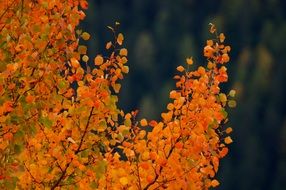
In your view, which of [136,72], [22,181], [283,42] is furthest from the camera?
[136,72]

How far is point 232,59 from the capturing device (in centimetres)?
Answer: 17038

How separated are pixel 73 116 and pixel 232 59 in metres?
163

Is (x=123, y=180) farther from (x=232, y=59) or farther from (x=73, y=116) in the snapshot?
(x=232, y=59)

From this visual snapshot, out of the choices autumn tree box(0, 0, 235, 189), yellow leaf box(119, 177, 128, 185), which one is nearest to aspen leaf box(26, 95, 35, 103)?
autumn tree box(0, 0, 235, 189)


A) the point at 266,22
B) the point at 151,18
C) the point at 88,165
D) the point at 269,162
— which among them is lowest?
the point at 88,165

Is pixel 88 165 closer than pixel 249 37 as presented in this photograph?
Yes

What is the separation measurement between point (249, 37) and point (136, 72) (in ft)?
76.3

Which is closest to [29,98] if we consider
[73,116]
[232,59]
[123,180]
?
[73,116]

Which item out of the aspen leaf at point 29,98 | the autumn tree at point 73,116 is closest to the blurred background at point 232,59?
the autumn tree at point 73,116

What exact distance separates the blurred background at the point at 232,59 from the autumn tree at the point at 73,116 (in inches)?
4485

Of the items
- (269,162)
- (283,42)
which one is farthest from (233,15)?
(269,162)

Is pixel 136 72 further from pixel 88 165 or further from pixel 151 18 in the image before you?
pixel 88 165

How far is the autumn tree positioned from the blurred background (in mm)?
113921

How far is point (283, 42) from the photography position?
15338 centimetres
